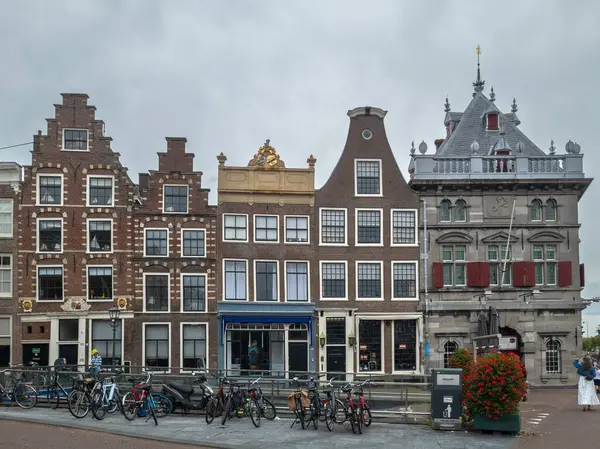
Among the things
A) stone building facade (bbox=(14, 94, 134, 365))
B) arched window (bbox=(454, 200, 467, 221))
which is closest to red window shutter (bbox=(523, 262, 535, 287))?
arched window (bbox=(454, 200, 467, 221))

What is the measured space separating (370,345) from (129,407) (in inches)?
805

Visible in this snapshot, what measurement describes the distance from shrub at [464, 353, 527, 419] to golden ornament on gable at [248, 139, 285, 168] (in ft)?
72.8

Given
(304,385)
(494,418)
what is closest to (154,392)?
(304,385)

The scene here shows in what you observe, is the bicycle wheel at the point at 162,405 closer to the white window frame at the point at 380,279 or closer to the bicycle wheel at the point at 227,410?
the bicycle wheel at the point at 227,410

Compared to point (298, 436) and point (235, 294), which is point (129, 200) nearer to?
point (235, 294)

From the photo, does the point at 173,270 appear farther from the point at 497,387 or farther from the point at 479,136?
the point at 497,387

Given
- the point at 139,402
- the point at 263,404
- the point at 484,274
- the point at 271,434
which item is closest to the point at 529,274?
the point at 484,274

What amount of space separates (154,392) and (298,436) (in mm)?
5228

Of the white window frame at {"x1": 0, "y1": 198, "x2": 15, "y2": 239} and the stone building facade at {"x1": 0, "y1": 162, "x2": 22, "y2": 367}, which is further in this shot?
the white window frame at {"x1": 0, "y1": 198, "x2": 15, "y2": 239}

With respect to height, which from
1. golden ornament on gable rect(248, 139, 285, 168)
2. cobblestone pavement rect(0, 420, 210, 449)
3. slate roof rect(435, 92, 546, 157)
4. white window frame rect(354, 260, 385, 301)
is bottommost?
cobblestone pavement rect(0, 420, 210, 449)

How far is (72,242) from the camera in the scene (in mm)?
39188

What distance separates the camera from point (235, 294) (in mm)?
40000

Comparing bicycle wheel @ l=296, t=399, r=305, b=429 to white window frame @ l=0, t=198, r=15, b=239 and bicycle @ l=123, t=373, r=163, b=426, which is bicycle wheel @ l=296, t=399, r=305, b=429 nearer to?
bicycle @ l=123, t=373, r=163, b=426

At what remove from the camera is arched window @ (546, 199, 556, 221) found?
4097cm
